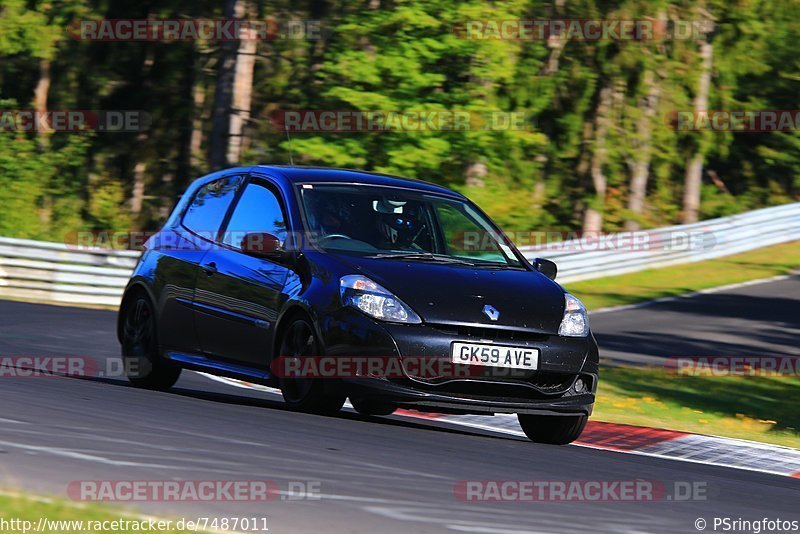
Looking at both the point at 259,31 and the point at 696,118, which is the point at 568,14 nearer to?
the point at 696,118

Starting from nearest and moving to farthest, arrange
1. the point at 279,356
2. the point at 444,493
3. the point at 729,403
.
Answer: the point at 444,493 → the point at 279,356 → the point at 729,403

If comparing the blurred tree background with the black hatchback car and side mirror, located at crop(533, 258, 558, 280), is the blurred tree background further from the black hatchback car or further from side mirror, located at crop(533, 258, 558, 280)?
side mirror, located at crop(533, 258, 558, 280)

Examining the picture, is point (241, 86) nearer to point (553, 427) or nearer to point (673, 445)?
point (673, 445)

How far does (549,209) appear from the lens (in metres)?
42.7

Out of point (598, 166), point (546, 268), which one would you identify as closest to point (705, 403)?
point (546, 268)

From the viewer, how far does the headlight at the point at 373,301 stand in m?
8.23

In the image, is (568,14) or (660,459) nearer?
(660,459)

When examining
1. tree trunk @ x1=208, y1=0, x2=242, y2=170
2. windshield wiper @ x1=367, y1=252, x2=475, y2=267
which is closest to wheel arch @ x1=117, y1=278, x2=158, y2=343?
windshield wiper @ x1=367, y1=252, x2=475, y2=267

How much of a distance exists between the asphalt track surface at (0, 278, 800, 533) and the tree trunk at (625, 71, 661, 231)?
3094 centimetres

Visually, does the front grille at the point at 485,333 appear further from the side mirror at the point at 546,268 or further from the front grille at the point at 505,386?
the side mirror at the point at 546,268

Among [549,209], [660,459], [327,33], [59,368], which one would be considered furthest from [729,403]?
[549,209]

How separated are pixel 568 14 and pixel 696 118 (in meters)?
7.34

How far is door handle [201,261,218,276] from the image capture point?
9617mm

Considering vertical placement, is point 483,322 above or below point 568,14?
above
